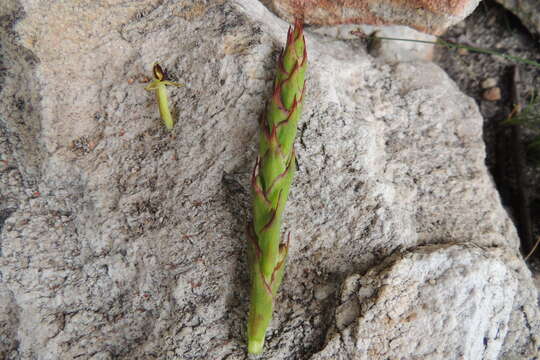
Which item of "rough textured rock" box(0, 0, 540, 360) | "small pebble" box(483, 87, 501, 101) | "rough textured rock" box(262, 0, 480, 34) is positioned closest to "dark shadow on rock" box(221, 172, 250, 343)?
"rough textured rock" box(0, 0, 540, 360)

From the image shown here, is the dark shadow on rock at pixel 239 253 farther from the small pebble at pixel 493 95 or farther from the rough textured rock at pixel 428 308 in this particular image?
the small pebble at pixel 493 95

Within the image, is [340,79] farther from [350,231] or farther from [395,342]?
[395,342]

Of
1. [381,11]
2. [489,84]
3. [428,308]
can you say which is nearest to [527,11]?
[489,84]

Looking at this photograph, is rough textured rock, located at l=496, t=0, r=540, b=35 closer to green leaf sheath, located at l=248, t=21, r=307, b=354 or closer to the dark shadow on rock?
green leaf sheath, located at l=248, t=21, r=307, b=354

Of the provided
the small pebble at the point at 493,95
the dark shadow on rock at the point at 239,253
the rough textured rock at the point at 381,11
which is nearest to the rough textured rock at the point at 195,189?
the dark shadow on rock at the point at 239,253

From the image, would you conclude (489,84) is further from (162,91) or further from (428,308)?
(162,91)

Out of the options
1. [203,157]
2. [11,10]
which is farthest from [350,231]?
Answer: [11,10]
